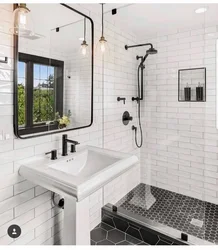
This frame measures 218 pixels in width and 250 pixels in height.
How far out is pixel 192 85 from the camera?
2.63 m

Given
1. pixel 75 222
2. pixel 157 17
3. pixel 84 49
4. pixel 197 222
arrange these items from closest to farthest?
1. pixel 75 222
2. pixel 84 49
3. pixel 197 222
4. pixel 157 17

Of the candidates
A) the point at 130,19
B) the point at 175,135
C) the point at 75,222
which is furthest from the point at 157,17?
the point at 75,222

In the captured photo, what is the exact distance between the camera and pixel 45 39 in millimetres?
1609

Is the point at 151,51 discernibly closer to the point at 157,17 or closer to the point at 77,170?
the point at 157,17

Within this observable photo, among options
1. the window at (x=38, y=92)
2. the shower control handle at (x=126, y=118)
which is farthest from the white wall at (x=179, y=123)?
the window at (x=38, y=92)

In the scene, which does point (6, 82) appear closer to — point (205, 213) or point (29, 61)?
point (29, 61)

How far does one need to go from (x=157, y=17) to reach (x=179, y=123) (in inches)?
54.5

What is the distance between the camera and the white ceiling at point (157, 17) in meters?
2.03

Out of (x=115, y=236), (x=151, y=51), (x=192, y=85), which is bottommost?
(x=115, y=236)

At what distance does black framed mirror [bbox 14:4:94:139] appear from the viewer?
57.2 inches

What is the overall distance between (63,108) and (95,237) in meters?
1.37

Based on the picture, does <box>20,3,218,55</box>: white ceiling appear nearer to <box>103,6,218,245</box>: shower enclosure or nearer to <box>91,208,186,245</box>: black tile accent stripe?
<box>103,6,218,245</box>: shower enclosure

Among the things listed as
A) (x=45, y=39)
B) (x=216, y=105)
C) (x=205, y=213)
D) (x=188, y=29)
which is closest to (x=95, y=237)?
(x=205, y=213)

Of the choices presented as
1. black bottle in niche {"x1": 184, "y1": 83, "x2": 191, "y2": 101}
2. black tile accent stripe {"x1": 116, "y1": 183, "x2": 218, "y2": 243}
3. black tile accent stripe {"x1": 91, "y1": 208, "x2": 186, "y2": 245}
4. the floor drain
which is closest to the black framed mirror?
black tile accent stripe {"x1": 91, "y1": 208, "x2": 186, "y2": 245}
